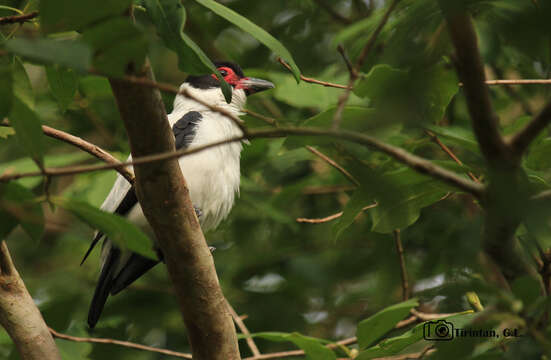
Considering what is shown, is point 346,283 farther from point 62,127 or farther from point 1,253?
point 1,253

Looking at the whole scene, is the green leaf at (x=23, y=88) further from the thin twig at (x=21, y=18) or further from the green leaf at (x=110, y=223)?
the green leaf at (x=110, y=223)

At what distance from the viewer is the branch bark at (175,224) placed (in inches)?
79.5

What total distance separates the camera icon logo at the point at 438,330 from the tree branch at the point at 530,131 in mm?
996

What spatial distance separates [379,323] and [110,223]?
125 centimetres

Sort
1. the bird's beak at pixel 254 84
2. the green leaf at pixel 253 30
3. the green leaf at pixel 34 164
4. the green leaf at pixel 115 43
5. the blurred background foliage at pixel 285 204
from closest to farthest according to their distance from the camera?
the green leaf at pixel 115 43 → the green leaf at pixel 253 30 → the blurred background foliage at pixel 285 204 → the green leaf at pixel 34 164 → the bird's beak at pixel 254 84

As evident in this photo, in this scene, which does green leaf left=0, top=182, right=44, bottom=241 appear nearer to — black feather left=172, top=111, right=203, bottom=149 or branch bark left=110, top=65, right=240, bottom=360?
branch bark left=110, top=65, right=240, bottom=360

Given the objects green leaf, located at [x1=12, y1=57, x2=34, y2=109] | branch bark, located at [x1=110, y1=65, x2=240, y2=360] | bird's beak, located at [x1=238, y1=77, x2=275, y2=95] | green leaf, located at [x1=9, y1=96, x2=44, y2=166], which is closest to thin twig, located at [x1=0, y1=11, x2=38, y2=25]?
green leaf, located at [x1=12, y1=57, x2=34, y2=109]

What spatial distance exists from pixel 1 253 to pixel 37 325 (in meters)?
0.33

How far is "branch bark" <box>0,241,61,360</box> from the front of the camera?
2686 mm

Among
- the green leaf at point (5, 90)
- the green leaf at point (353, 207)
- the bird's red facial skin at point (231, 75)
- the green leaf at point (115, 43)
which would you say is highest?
the bird's red facial skin at point (231, 75)

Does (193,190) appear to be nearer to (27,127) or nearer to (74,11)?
(27,127)

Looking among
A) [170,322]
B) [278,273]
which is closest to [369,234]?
[278,273]

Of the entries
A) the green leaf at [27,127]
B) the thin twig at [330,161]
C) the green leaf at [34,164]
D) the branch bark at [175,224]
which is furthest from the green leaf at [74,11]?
the green leaf at [34,164]

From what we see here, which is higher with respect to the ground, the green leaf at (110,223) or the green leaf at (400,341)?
the green leaf at (110,223)
